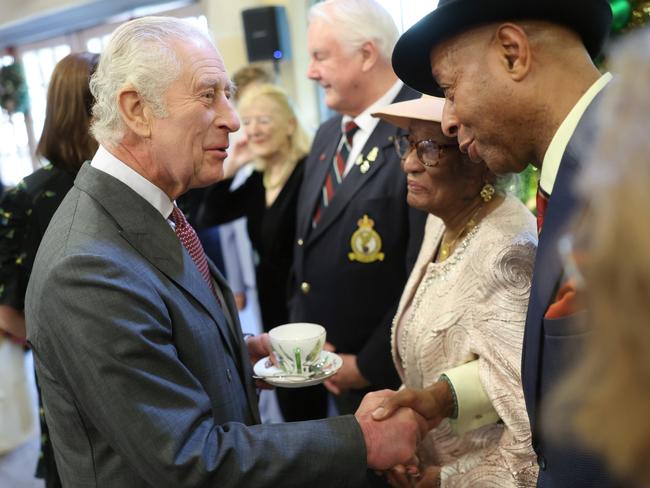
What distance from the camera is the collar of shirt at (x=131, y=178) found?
1325 mm

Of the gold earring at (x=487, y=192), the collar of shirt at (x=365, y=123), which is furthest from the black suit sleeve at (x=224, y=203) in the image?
the gold earring at (x=487, y=192)

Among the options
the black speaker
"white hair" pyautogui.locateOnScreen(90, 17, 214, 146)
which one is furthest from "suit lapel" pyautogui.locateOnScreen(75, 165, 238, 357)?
the black speaker

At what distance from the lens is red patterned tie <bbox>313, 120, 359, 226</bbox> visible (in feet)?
8.21

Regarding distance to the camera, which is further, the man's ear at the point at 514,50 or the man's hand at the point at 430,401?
the man's hand at the point at 430,401

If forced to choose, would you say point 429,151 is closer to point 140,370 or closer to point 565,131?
point 565,131

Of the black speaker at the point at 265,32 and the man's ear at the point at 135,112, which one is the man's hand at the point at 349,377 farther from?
the black speaker at the point at 265,32

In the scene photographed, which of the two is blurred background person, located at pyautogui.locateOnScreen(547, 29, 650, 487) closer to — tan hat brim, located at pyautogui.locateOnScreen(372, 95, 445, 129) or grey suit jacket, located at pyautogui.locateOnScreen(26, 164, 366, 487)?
grey suit jacket, located at pyautogui.locateOnScreen(26, 164, 366, 487)

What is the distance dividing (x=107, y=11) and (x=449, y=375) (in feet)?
21.5

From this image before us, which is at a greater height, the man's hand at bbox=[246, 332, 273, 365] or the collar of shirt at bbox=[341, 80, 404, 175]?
the collar of shirt at bbox=[341, 80, 404, 175]

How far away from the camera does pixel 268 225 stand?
307 centimetres

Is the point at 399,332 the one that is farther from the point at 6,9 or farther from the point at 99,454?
the point at 6,9

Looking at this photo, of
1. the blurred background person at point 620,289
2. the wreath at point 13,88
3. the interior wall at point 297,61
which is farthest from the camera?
the wreath at point 13,88

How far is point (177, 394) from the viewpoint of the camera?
1.13 m

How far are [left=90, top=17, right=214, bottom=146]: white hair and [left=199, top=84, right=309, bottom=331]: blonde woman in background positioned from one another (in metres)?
1.70
